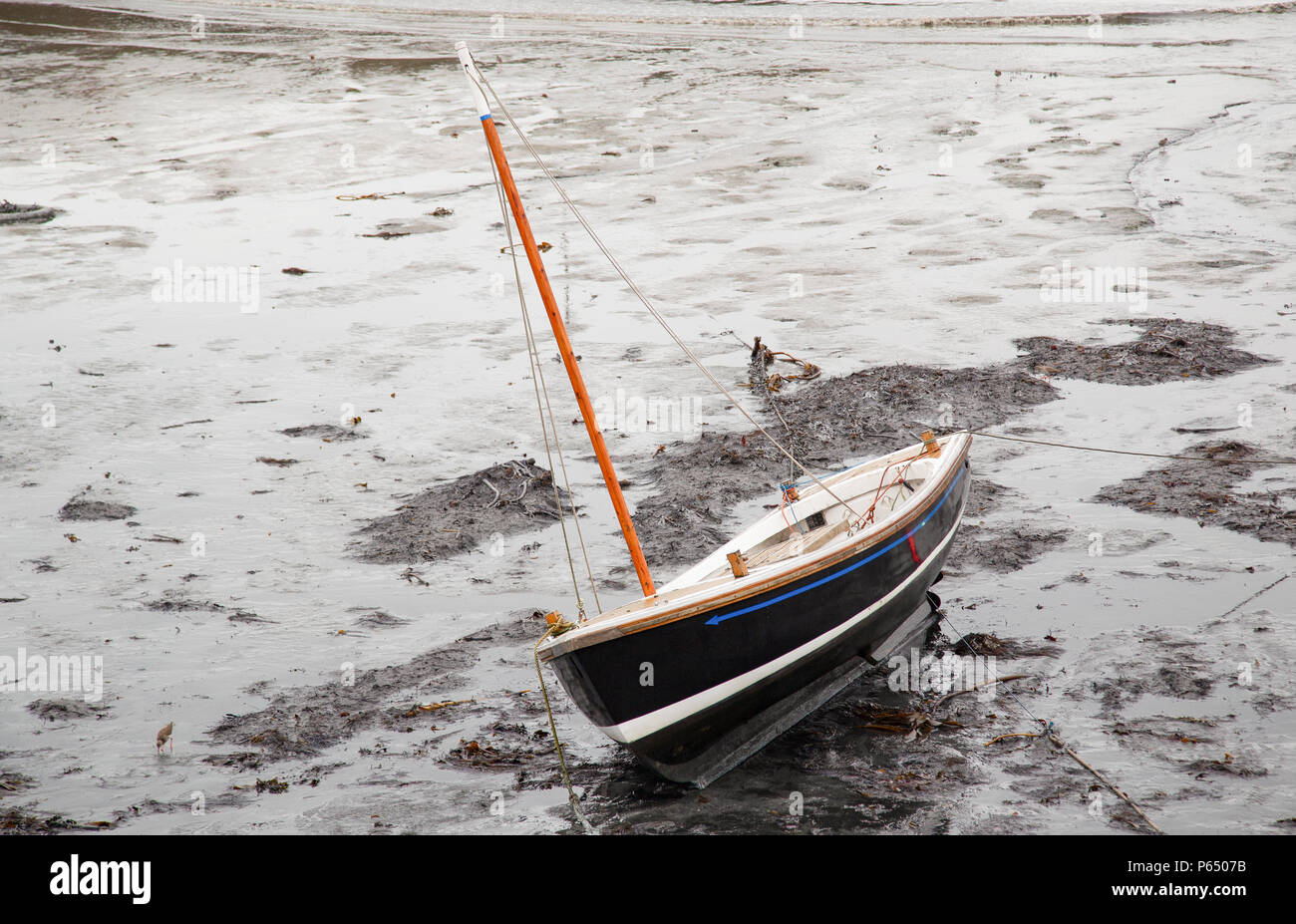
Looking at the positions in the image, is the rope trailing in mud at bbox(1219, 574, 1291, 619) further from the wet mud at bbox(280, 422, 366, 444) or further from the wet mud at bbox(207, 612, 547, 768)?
the wet mud at bbox(280, 422, 366, 444)

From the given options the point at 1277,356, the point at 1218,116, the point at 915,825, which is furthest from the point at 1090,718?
the point at 1218,116

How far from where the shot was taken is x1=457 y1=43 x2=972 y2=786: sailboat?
7.43 metres

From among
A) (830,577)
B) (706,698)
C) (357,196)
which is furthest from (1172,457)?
(357,196)

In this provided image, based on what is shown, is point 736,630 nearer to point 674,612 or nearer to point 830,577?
point 674,612

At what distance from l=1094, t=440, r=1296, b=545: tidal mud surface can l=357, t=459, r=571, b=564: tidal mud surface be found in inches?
228

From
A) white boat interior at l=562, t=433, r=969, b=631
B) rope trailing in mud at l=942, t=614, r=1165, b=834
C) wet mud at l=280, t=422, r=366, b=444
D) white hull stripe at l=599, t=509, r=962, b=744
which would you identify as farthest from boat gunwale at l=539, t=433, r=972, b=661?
wet mud at l=280, t=422, r=366, b=444

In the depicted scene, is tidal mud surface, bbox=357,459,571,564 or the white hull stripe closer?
the white hull stripe

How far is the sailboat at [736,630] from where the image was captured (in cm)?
743

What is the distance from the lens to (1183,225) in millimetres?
20438

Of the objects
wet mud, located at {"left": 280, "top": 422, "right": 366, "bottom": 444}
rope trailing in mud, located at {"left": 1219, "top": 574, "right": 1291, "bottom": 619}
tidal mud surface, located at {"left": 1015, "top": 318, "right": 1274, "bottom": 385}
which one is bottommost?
rope trailing in mud, located at {"left": 1219, "top": 574, "right": 1291, "bottom": 619}

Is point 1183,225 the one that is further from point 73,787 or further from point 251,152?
point 251,152

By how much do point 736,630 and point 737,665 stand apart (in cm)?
25

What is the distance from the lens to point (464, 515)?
12047mm

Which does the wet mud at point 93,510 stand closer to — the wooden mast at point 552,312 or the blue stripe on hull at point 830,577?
the wooden mast at point 552,312
